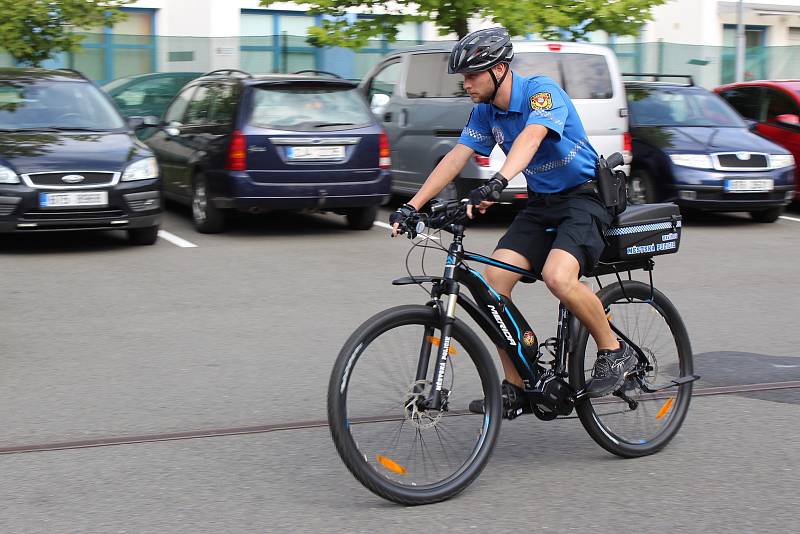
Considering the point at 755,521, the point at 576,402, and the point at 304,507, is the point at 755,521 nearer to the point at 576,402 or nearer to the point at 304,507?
the point at 576,402

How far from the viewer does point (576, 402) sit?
4.79 meters

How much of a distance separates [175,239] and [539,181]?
7306 millimetres

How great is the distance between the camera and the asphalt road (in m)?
4.20

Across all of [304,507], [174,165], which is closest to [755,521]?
[304,507]

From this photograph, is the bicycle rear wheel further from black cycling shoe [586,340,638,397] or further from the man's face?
the man's face

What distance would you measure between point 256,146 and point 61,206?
6.55ft

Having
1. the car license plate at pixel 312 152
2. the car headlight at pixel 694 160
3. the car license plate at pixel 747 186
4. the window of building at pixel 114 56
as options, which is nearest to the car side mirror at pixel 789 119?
the car license plate at pixel 747 186

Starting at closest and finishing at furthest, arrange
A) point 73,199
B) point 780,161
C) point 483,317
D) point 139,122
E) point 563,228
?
point 483,317 < point 563,228 < point 73,199 < point 139,122 < point 780,161

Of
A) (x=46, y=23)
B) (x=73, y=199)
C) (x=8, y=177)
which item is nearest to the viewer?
(x=8, y=177)

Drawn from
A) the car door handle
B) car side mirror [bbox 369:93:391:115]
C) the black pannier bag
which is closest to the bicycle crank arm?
the black pannier bag

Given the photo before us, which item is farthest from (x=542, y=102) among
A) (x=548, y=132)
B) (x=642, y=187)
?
(x=642, y=187)

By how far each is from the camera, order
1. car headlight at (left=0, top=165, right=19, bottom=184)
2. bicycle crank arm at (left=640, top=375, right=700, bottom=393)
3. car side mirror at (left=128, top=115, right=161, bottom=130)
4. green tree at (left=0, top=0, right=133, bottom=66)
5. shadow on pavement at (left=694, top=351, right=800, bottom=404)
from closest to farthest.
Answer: bicycle crank arm at (left=640, top=375, right=700, bottom=393) < shadow on pavement at (left=694, top=351, right=800, bottom=404) < car headlight at (left=0, top=165, right=19, bottom=184) < car side mirror at (left=128, top=115, right=161, bottom=130) < green tree at (left=0, top=0, right=133, bottom=66)

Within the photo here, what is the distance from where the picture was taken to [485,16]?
17.3m

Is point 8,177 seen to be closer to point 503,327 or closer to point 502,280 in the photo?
point 502,280
